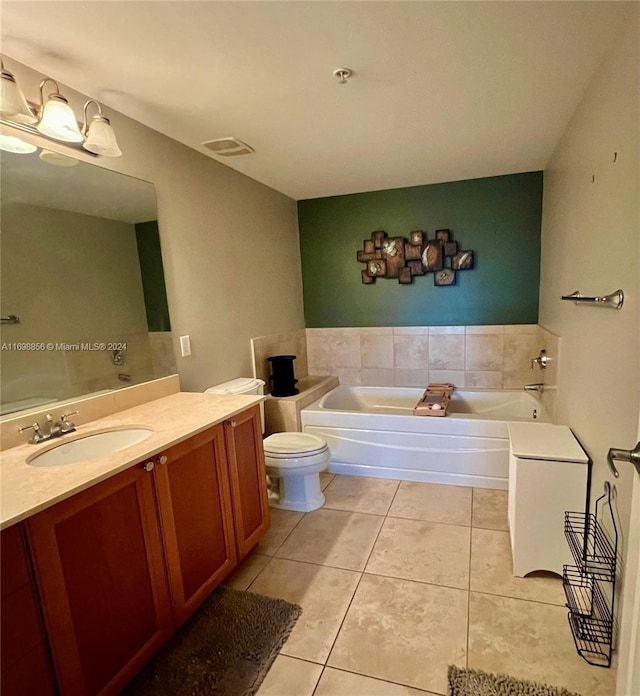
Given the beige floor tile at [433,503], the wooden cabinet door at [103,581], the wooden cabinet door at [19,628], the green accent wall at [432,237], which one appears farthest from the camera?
the green accent wall at [432,237]

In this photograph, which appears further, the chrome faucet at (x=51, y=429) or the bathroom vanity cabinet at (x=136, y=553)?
the chrome faucet at (x=51, y=429)

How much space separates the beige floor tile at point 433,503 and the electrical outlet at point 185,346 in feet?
5.27

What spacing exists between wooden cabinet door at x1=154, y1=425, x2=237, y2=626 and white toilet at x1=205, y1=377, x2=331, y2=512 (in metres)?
0.61

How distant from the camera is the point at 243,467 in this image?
1.87 metres

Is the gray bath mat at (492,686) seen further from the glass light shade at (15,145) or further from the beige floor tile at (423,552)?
the glass light shade at (15,145)

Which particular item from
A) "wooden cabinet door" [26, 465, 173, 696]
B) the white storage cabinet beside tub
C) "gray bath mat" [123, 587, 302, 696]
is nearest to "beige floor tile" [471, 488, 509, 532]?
the white storage cabinet beside tub

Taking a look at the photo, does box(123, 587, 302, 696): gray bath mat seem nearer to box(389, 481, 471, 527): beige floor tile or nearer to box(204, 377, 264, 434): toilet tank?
box(389, 481, 471, 527): beige floor tile

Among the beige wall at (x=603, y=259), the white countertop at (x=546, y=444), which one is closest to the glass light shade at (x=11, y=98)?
the beige wall at (x=603, y=259)

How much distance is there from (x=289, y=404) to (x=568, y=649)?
210cm

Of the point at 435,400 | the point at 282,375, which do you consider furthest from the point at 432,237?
the point at 282,375

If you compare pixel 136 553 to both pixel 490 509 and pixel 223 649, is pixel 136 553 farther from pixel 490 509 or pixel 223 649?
pixel 490 509

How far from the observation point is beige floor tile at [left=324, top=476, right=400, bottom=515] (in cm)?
250

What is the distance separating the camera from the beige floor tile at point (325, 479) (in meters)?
2.83

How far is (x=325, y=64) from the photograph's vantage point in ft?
5.22
